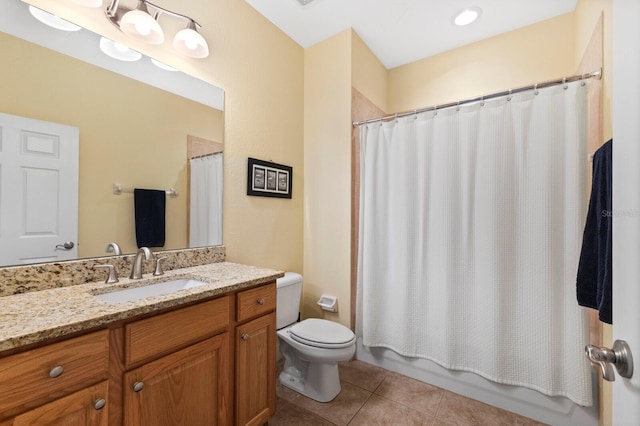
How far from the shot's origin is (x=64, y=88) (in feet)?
3.84

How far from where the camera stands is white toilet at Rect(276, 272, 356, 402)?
1651 mm

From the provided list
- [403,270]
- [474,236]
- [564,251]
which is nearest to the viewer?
[564,251]

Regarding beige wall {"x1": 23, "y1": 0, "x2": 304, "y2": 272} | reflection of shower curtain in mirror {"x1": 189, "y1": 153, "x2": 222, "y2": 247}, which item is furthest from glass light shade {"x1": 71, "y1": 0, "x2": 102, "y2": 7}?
reflection of shower curtain in mirror {"x1": 189, "y1": 153, "x2": 222, "y2": 247}

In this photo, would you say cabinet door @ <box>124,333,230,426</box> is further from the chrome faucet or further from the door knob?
the door knob

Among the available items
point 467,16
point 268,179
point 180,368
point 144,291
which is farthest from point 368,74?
point 180,368

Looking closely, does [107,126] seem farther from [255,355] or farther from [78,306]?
[255,355]

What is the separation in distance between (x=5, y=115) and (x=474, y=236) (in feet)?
7.80

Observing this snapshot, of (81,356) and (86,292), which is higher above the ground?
(86,292)

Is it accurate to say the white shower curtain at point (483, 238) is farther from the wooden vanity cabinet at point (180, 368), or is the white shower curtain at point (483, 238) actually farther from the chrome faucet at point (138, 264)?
the chrome faucet at point (138, 264)

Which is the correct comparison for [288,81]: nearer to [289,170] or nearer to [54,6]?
[289,170]

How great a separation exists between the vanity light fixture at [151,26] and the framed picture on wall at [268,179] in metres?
0.72

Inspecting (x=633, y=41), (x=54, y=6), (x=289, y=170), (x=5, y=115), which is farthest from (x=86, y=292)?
(x=633, y=41)

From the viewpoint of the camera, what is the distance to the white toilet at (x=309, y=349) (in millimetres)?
1651

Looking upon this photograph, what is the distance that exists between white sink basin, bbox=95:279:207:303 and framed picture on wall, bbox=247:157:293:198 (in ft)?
2.52
